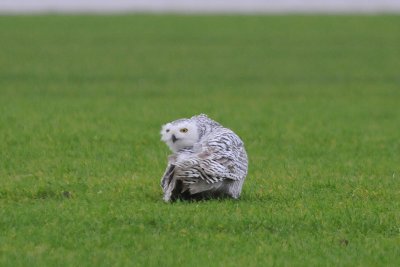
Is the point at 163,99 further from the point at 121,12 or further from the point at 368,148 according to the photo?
the point at 121,12

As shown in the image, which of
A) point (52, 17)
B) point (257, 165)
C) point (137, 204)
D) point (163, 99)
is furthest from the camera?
point (52, 17)

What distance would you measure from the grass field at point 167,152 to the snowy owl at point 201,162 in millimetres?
208

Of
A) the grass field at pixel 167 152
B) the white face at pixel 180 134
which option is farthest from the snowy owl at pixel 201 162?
the grass field at pixel 167 152

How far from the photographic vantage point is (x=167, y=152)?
14.0 metres

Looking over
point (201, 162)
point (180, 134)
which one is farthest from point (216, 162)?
point (180, 134)

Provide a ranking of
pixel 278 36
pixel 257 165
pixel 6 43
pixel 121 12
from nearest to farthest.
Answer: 1. pixel 257 165
2. pixel 6 43
3. pixel 278 36
4. pixel 121 12

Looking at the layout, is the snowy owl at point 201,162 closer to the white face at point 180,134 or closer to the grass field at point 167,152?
the white face at point 180,134

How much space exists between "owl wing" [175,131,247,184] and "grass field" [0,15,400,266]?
0.93 ft

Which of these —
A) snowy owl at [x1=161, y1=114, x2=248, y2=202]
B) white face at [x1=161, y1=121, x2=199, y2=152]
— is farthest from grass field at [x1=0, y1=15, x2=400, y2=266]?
white face at [x1=161, y1=121, x2=199, y2=152]

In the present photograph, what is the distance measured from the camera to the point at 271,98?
22469mm

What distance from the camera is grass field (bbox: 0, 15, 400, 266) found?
8906 mm

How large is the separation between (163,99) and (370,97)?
4.16 meters

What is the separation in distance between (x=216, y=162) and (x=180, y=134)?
1.43 ft

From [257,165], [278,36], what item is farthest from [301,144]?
[278,36]
